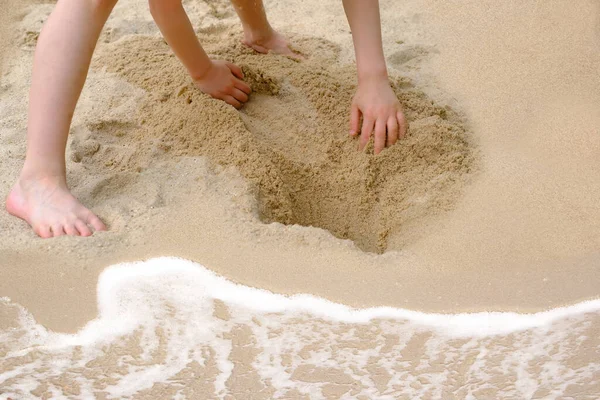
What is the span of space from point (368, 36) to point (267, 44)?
0.53m

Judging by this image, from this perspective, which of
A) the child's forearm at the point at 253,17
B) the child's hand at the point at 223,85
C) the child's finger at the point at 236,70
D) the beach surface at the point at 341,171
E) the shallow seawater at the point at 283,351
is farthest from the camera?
the child's forearm at the point at 253,17

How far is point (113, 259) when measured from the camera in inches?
68.3

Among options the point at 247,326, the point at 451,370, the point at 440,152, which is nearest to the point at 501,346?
the point at 451,370

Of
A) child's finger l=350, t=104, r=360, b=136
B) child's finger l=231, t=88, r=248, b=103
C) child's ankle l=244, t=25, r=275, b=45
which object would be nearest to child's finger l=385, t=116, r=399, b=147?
child's finger l=350, t=104, r=360, b=136

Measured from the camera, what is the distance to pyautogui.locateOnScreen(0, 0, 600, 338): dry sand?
1.69 m

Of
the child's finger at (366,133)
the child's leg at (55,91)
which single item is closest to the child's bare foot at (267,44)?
the child's finger at (366,133)

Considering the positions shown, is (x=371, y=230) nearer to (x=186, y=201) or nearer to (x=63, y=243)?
(x=186, y=201)

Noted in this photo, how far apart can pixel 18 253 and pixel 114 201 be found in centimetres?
29

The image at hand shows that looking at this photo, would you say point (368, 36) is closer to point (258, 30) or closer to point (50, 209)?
point (258, 30)

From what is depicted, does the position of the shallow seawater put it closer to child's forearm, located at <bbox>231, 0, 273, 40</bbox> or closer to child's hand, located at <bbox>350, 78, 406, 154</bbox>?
child's hand, located at <bbox>350, 78, 406, 154</bbox>

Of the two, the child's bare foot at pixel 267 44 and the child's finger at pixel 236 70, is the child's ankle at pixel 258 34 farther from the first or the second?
the child's finger at pixel 236 70

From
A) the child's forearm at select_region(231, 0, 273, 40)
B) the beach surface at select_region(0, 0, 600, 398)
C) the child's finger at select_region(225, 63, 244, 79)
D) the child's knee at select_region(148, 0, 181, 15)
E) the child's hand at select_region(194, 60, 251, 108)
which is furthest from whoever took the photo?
the child's forearm at select_region(231, 0, 273, 40)

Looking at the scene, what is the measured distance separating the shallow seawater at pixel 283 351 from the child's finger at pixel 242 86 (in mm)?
868

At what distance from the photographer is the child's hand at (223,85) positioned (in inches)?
90.2
